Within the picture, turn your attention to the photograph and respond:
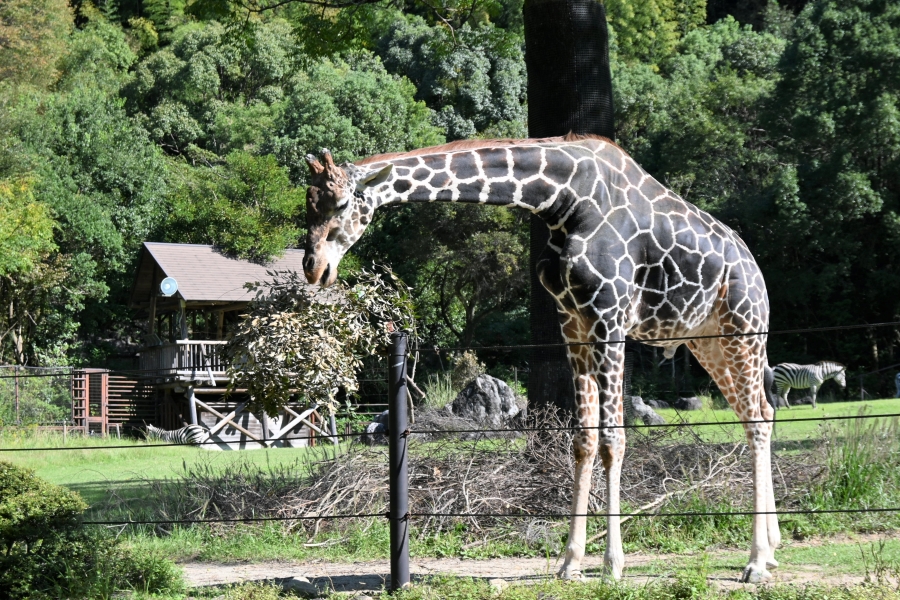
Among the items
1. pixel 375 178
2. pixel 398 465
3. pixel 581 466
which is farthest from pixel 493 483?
pixel 375 178

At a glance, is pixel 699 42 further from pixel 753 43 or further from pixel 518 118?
pixel 518 118

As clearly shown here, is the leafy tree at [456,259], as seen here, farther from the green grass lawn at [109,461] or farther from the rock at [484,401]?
the green grass lawn at [109,461]

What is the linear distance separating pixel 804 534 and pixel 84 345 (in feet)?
98.4

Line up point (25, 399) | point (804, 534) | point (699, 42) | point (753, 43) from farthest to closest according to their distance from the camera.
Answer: point (699, 42), point (753, 43), point (25, 399), point (804, 534)

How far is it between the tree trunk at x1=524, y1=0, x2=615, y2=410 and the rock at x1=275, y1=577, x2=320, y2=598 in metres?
3.59

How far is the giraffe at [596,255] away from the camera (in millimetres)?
5902

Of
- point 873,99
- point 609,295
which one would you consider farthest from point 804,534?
point 873,99

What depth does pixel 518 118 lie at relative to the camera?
35.8 metres

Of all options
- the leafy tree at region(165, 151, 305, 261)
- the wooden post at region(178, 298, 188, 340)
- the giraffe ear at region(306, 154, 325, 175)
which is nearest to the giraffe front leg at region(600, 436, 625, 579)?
the giraffe ear at region(306, 154, 325, 175)

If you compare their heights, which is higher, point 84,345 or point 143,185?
point 143,185

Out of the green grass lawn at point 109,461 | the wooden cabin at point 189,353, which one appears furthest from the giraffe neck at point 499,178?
the wooden cabin at point 189,353

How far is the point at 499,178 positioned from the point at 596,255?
30.4 inches

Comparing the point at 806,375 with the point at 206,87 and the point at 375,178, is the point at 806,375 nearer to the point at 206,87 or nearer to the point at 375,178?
the point at 375,178

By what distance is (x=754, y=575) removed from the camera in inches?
240
